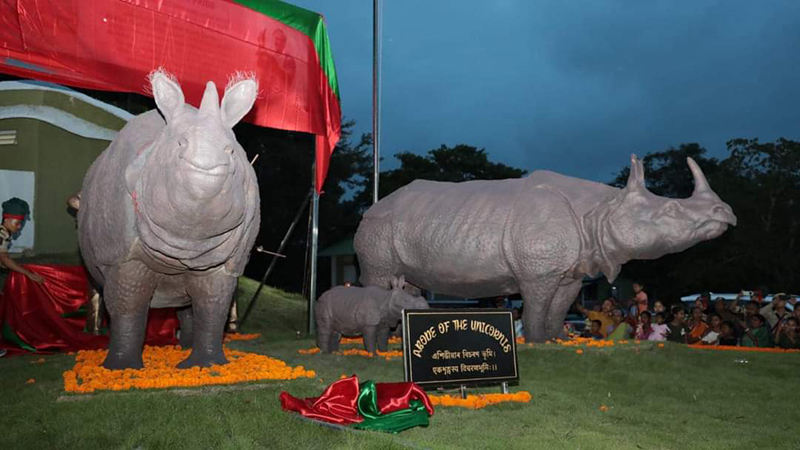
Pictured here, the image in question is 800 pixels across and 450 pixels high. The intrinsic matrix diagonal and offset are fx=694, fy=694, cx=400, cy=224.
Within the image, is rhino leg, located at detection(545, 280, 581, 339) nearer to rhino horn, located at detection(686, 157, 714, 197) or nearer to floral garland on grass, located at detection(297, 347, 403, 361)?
rhino horn, located at detection(686, 157, 714, 197)

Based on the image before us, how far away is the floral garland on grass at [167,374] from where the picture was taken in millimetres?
4418

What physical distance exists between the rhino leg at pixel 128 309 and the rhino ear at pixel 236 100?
1.25 m

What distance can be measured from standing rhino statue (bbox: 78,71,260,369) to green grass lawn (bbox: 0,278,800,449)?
740 mm

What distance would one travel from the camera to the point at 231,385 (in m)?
4.61

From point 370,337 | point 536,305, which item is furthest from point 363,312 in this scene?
point 536,305

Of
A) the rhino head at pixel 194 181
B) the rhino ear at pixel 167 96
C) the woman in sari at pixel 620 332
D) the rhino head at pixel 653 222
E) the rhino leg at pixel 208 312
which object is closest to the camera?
the rhino head at pixel 194 181

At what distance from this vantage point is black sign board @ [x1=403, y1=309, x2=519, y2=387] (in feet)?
16.9

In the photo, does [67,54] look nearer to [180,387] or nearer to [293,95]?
[293,95]

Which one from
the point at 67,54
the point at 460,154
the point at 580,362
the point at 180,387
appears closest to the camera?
the point at 180,387

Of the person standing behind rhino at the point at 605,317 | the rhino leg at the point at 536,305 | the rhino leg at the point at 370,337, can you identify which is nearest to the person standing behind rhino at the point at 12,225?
the rhino leg at the point at 370,337

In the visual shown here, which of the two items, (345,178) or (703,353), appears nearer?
(703,353)

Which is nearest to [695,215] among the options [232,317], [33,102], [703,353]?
[703,353]

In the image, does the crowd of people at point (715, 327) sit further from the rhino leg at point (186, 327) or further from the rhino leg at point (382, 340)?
the rhino leg at point (186, 327)

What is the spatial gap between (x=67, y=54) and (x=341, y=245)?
436 inches
